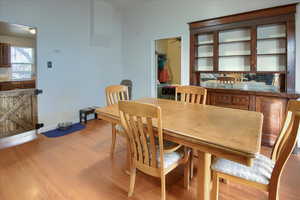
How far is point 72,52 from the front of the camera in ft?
13.9

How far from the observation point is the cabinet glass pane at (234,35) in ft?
11.0

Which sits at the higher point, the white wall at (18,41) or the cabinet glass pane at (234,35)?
the cabinet glass pane at (234,35)

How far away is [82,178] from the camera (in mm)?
2189

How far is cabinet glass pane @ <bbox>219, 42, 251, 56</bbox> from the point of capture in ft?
11.1

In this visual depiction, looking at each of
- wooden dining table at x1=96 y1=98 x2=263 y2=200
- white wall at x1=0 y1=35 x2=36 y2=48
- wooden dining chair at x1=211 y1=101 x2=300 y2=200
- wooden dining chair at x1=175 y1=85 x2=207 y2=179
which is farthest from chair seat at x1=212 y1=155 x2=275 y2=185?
white wall at x1=0 y1=35 x2=36 y2=48

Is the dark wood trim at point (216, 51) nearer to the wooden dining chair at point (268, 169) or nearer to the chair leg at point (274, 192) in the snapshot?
the wooden dining chair at point (268, 169)

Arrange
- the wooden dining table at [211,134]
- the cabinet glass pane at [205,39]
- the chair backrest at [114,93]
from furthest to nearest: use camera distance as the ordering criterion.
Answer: the cabinet glass pane at [205,39], the chair backrest at [114,93], the wooden dining table at [211,134]

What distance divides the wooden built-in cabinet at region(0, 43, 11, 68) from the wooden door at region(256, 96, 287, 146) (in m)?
4.17

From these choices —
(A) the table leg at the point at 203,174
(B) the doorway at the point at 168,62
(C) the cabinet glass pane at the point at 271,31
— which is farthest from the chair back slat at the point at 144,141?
(B) the doorway at the point at 168,62

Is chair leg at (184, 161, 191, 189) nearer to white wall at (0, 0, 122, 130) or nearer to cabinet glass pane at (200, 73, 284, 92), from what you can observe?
cabinet glass pane at (200, 73, 284, 92)

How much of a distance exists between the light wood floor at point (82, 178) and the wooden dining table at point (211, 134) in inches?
25.2

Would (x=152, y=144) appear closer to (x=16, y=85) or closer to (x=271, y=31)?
(x=271, y=31)

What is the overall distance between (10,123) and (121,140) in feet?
6.56

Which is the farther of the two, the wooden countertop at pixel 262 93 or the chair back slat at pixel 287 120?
the wooden countertop at pixel 262 93
